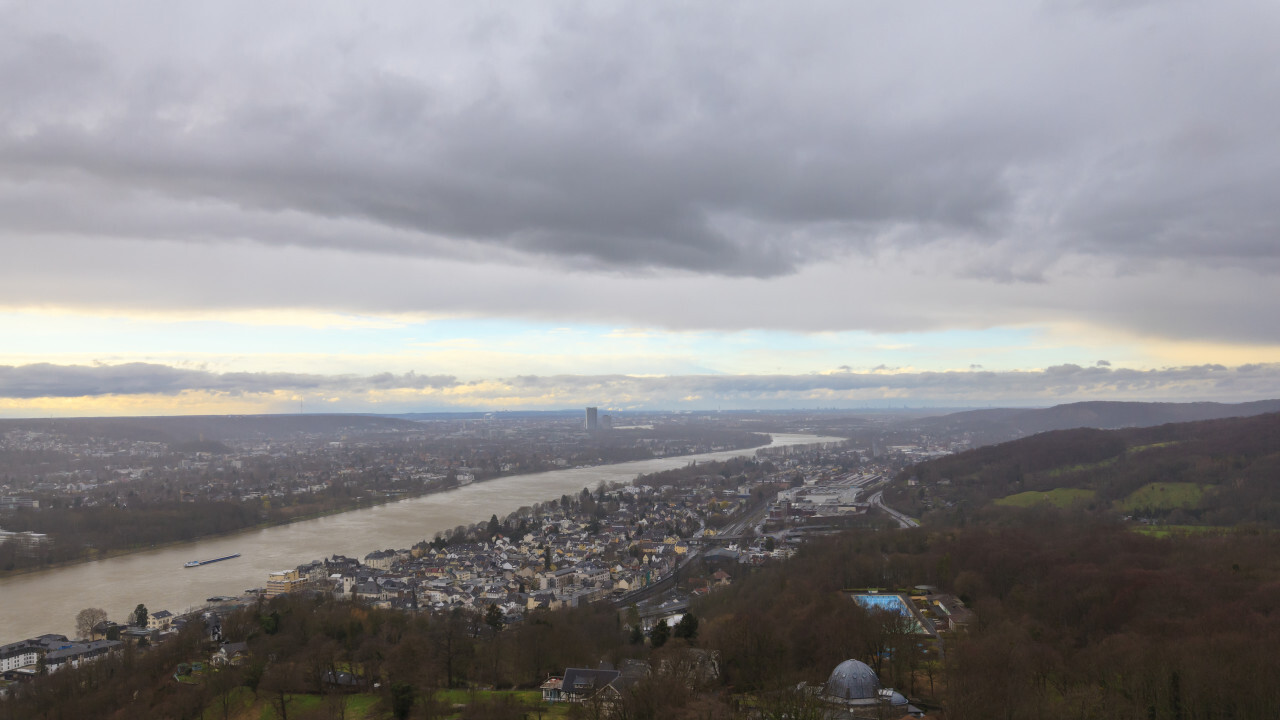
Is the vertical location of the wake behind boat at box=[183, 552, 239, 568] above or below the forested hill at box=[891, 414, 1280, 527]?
below

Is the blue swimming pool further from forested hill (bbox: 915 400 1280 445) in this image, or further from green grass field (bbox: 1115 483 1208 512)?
forested hill (bbox: 915 400 1280 445)

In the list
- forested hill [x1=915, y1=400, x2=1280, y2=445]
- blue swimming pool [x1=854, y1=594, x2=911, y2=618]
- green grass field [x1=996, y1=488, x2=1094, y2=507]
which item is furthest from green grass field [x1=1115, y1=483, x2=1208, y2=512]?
forested hill [x1=915, y1=400, x2=1280, y2=445]

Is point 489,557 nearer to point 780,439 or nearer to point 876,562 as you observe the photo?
point 876,562

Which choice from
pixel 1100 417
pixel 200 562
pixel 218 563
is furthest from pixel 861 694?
pixel 1100 417

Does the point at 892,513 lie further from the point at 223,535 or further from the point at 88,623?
the point at 88,623

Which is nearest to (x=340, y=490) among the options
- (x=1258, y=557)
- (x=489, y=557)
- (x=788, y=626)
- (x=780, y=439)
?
A: (x=489, y=557)

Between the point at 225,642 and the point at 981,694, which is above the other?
the point at 981,694
